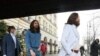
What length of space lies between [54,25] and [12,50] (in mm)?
567

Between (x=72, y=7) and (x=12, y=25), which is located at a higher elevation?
(x=72, y=7)

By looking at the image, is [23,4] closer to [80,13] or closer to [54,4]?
[54,4]

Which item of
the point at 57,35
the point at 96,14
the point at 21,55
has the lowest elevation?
the point at 21,55

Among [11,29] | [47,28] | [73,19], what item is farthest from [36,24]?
[73,19]

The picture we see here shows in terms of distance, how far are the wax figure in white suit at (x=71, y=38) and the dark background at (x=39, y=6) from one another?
0.41 feet

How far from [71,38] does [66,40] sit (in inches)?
2.4

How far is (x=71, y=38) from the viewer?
105 inches

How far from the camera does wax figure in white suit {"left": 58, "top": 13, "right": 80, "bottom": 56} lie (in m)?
2.66

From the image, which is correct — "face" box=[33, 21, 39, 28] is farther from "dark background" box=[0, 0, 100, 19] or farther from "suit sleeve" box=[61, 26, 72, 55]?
"suit sleeve" box=[61, 26, 72, 55]

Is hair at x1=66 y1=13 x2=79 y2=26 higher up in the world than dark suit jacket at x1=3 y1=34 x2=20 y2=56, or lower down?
higher up

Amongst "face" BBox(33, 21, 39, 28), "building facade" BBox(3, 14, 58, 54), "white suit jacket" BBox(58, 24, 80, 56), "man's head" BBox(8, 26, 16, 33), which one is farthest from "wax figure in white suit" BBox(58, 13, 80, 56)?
"man's head" BBox(8, 26, 16, 33)

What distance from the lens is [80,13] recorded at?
2703 mm

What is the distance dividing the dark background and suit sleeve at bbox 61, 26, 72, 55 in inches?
8.5

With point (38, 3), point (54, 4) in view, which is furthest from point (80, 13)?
point (38, 3)
